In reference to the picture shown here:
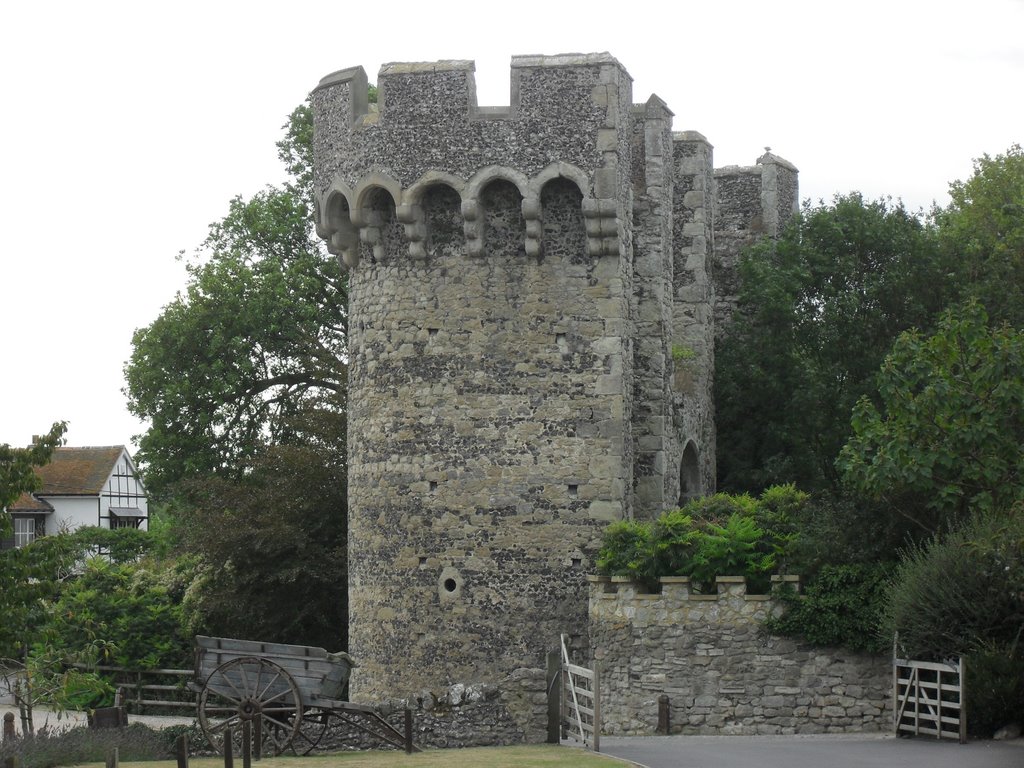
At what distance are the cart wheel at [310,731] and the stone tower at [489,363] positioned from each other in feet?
3.62

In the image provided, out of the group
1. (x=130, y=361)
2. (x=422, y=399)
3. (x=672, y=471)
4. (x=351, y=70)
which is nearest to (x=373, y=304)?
(x=422, y=399)

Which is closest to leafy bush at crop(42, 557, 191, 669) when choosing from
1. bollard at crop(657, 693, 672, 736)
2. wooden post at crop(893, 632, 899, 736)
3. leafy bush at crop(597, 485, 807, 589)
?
leafy bush at crop(597, 485, 807, 589)

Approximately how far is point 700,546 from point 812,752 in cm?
415

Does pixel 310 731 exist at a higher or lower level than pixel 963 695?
lower

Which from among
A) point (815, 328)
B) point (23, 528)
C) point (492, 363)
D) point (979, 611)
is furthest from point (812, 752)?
point (23, 528)

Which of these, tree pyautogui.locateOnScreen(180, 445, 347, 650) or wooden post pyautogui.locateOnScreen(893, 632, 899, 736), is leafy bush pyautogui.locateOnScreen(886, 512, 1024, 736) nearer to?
wooden post pyautogui.locateOnScreen(893, 632, 899, 736)

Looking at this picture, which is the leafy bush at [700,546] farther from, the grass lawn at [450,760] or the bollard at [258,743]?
the bollard at [258,743]

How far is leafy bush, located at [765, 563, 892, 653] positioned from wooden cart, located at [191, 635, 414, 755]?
5.45 m

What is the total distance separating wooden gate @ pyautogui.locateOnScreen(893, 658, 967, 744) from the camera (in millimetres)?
19922

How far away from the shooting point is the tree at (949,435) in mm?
21938

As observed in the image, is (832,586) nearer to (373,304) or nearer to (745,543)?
(745,543)

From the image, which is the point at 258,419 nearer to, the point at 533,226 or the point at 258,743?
the point at 533,226

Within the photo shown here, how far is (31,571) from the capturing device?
2327 centimetres

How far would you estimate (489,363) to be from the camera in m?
24.4
